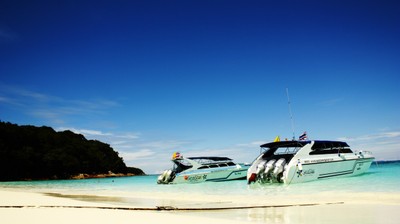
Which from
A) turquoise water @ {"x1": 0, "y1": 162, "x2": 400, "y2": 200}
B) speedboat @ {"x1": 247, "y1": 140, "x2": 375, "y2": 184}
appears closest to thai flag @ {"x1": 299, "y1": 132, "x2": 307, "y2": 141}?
speedboat @ {"x1": 247, "y1": 140, "x2": 375, "y2": 184}

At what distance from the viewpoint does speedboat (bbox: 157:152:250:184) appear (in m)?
26.4

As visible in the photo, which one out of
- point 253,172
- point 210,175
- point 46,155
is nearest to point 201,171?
point 210,175

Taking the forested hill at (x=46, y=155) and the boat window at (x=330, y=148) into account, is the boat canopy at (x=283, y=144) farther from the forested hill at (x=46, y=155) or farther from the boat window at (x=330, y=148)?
the forested hill at (x=46, y=155)

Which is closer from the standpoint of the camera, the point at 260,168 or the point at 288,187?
the point at 288,187

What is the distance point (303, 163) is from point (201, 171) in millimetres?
10108

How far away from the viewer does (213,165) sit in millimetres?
28047

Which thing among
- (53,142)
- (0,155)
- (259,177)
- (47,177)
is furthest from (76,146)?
(259,177)

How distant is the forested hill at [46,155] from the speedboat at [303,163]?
7715 centimetres

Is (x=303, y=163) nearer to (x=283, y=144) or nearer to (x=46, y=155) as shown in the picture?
(x=283, y=144)

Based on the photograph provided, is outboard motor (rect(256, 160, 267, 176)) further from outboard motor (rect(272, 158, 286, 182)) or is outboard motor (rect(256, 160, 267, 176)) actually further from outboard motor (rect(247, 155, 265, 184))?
outboard motor (rect(272, 158, 286, 182))

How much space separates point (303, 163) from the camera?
1892 cm

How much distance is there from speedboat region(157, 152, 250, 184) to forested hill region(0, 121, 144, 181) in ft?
221

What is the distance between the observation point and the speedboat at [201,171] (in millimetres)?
26422

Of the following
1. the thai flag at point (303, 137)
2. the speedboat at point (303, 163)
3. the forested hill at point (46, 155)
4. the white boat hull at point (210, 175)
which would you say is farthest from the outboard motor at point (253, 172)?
the forested hill at point (46, 155)
